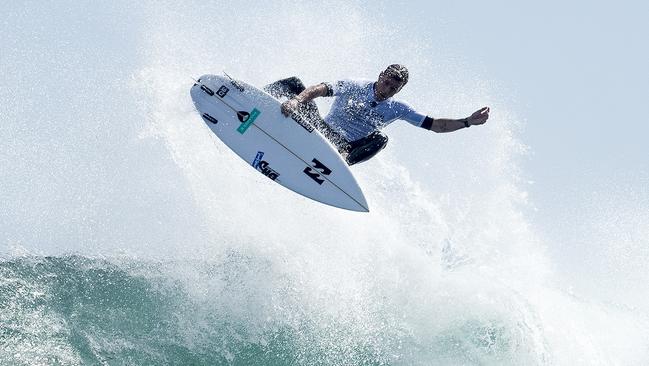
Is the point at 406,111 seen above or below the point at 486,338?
above

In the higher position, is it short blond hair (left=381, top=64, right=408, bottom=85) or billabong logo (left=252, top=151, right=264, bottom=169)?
short blond hair (left=381, top=64, right=408, bottom=85)

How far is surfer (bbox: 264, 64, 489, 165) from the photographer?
30.9ft

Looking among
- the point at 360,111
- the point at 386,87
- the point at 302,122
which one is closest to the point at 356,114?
the point at 360,111

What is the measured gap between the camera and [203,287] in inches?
367

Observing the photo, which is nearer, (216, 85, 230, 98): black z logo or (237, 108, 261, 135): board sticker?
(237, 108, 261, 135): board sticker

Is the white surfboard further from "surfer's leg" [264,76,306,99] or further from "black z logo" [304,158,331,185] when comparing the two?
"surfer's leg" [264,76,306,99]

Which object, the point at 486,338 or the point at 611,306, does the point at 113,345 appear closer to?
the point at 486,338

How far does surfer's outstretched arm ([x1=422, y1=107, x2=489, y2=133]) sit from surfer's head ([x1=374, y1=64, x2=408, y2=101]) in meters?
0.64

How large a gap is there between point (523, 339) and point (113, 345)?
5893 millimetres

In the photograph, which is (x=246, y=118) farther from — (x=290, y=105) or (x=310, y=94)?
(x=310, y=94)

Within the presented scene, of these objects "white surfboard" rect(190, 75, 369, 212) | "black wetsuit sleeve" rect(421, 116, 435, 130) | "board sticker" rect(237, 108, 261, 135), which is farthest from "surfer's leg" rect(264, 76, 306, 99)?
"black wetsuit sleeve" rect(421, 116, 435, 130)

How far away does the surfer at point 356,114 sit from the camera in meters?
9.41

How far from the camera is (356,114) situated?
9578mm

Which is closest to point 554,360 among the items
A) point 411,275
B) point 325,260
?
point 411,275
